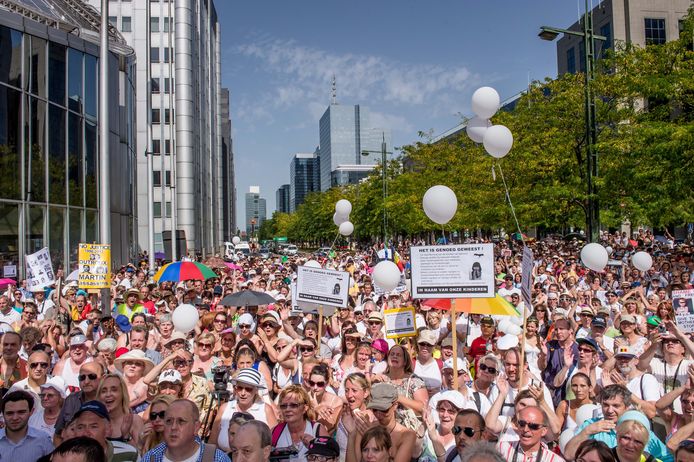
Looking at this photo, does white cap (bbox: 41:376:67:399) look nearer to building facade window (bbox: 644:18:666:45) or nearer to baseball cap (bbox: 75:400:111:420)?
baseball cap (bbox: 75:400:111:420)

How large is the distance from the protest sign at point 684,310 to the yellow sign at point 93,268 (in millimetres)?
8632

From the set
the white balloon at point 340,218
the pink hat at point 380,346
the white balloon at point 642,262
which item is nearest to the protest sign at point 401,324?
the pink hat at point 380,346

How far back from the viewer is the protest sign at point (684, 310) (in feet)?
22.0

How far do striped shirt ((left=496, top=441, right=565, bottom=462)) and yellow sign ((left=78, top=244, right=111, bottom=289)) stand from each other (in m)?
8.09

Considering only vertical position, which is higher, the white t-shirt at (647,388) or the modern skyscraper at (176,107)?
the modern skyscraper at (176,107)

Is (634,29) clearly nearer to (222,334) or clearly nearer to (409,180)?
(409,180)

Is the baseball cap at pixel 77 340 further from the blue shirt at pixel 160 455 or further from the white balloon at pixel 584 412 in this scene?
the white balloon at pixel 584 412

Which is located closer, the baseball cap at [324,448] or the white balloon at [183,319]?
the baseball cap at [324,448]

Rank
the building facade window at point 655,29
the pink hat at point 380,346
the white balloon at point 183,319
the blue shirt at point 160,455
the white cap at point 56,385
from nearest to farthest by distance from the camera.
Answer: the blue shirt at point 160,455, the white cap at point 56,385, the pink hat at point 380,346, the white balloon at point 183,319, the building facade window at point 655,29

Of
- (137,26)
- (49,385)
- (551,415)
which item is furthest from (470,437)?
(137,26)

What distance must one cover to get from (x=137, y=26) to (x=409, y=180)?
2991 centimetres

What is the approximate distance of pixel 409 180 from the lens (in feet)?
131

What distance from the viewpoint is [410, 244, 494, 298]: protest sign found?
6895 millimetres

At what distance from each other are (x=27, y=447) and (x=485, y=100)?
7.92 metres
